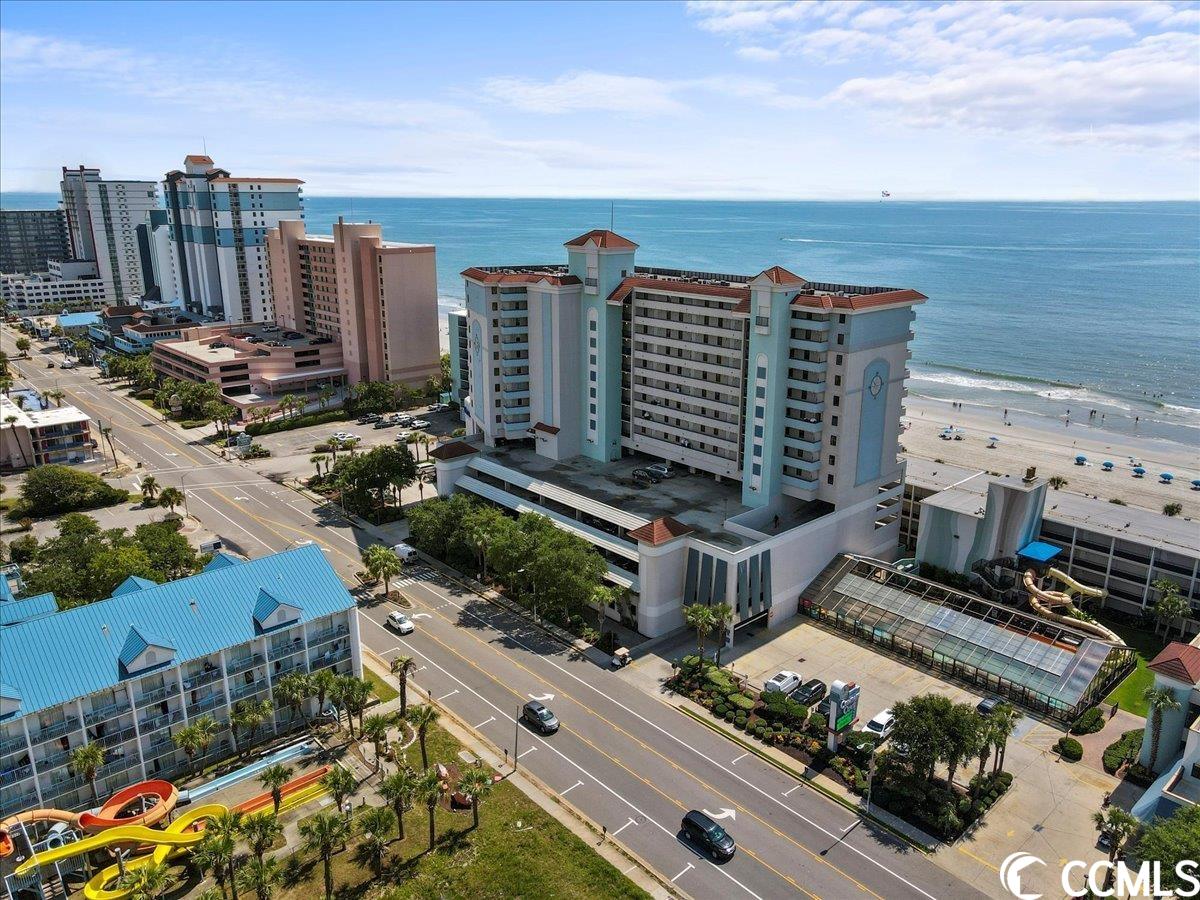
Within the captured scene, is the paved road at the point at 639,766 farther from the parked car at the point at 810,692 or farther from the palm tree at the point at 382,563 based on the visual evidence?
the parked car at the point at 810,692

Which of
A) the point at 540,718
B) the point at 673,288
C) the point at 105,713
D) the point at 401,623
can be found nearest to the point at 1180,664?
the point at 540,718

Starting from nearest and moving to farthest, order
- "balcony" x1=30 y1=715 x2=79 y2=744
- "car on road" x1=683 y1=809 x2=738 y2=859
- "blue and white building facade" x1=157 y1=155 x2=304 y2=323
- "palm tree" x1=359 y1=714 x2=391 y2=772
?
"car on road" x1=683 y1=809 x2=738 y2=859 < "balcony" x1=30 y1=715 x2=79 y2=744 < "palm tree" x1=359 y1=714 x2=391 y2=772 < "blue and white building facade" x1=157 y1=155 x2=304 y2=323

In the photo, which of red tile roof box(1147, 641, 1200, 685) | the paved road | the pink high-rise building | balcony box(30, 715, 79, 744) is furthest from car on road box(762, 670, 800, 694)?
the pink high-rise building

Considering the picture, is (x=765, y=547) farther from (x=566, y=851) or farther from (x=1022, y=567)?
(x=566, y=851)

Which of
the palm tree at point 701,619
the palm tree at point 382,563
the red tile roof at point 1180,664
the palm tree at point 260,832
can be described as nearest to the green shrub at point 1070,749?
the red tile roof at point 1180,664

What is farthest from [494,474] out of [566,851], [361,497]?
[566,851]

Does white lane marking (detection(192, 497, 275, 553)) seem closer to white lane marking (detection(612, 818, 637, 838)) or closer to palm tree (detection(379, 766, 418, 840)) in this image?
palm tree (detection(379, 766, 418, 840))

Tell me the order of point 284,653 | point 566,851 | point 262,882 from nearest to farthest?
point 262,882
point 566,851
point 284,653
